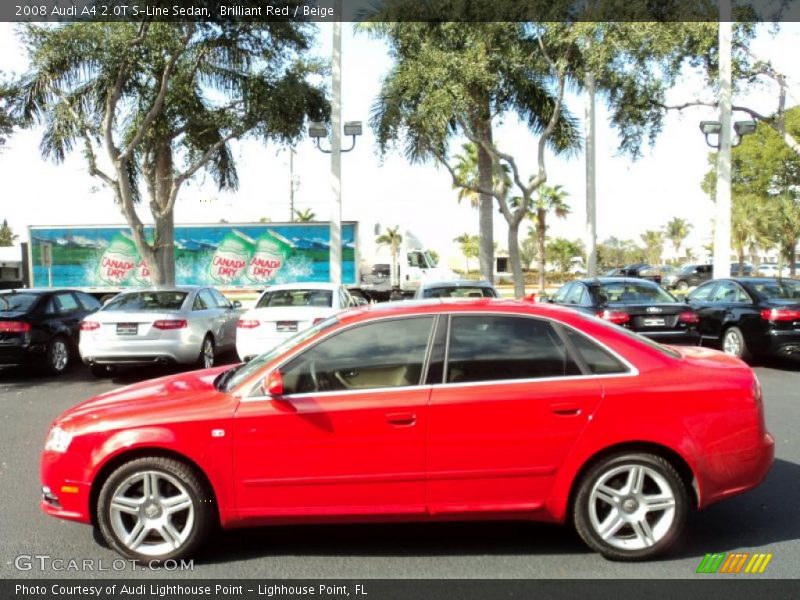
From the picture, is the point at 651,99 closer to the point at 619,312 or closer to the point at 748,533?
the point at 619,312

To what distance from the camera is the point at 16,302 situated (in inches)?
445

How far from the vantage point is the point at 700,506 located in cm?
403

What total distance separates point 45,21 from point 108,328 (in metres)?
7.88

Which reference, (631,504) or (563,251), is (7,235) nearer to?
(563,251)

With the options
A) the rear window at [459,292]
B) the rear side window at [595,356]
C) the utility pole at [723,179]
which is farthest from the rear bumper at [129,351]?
the utility pole at [723,179]

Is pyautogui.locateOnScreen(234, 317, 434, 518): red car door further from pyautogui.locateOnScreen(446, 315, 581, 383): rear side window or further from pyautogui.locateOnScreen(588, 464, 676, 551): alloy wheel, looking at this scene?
pyautogui.locateOnScreen(588, 464, 676, 551): alloy wheel

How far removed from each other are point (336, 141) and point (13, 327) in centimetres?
859

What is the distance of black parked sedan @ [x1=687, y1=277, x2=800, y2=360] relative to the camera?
10.6 metres

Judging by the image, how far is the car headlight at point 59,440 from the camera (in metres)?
4.06

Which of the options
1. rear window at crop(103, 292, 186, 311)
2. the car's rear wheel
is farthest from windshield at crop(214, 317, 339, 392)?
rear window at crop(103, 292, 186, 311)

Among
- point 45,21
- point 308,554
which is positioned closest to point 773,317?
point 308,554

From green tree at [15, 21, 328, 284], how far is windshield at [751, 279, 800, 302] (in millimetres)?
10704

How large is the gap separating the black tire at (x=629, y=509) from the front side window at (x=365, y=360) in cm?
117

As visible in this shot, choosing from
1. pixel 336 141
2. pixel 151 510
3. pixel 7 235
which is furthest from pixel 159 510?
pixel 7 235
